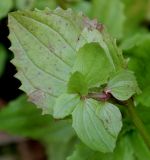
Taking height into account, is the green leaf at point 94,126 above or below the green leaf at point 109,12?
above

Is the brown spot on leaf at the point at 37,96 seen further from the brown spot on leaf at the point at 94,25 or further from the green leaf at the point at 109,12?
the green leaf at the point at 109,12

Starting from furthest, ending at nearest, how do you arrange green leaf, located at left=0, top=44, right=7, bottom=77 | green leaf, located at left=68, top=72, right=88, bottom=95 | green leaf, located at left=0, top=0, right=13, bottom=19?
green leaf, located at left=0, top=44, right=7, bottom=77, green leaf, located at left=0, top=0, right=13, bottom=19, green leaf, located at left=68, top=72, right=88, bottom=95

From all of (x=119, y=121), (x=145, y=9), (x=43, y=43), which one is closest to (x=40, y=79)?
(x=43, y=43)

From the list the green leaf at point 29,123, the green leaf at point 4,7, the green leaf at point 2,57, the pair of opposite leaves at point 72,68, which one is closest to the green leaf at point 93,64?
the pair of opposite leaves at point 72,68

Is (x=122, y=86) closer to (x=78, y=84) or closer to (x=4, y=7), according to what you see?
(x=78, y=84)

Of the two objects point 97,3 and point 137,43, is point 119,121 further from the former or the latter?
point 97,3

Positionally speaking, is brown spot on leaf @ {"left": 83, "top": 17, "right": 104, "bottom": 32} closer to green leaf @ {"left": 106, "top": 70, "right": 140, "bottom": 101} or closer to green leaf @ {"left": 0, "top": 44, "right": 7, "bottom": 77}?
green leaf @ {"left": 106, "top": 70, "right": 140, "bottom": 101}

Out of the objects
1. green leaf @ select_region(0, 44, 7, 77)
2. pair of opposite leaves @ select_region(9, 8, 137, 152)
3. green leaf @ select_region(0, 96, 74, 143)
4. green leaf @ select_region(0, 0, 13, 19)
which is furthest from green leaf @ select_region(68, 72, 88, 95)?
green leaf @ select_region(0, 44, 7, 77)

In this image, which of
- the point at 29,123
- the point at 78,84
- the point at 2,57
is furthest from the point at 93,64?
the point at 2,57
